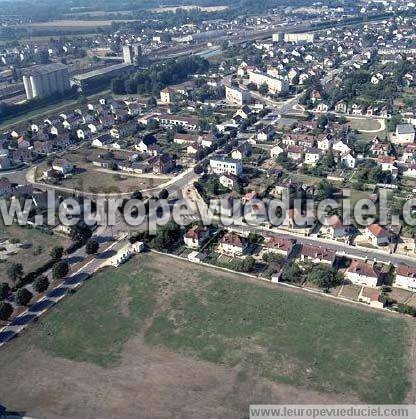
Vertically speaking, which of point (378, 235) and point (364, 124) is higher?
point (364, 124)

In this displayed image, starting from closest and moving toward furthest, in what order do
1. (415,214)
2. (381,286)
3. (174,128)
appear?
(381,286), (415,214), (174,128)

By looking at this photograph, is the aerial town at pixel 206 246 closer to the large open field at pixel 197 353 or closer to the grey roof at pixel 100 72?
the large open field at pixel 197 353

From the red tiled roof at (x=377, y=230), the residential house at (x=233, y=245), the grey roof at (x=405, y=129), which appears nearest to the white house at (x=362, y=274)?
the red tiled roof at (x=377, y=230)

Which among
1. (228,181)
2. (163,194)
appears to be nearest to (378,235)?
(228,181)

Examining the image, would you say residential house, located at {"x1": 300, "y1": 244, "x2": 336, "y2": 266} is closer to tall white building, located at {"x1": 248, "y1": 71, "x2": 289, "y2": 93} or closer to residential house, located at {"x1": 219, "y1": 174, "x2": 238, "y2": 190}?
residential house, located at {"x1": 219, "y1": 174, "x2": 238, "y2": 190}

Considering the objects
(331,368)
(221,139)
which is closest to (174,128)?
(221,139)

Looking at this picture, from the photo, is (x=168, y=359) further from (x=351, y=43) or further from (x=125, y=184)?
(x=351, y=43)

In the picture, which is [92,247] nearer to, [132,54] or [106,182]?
[106,182]
